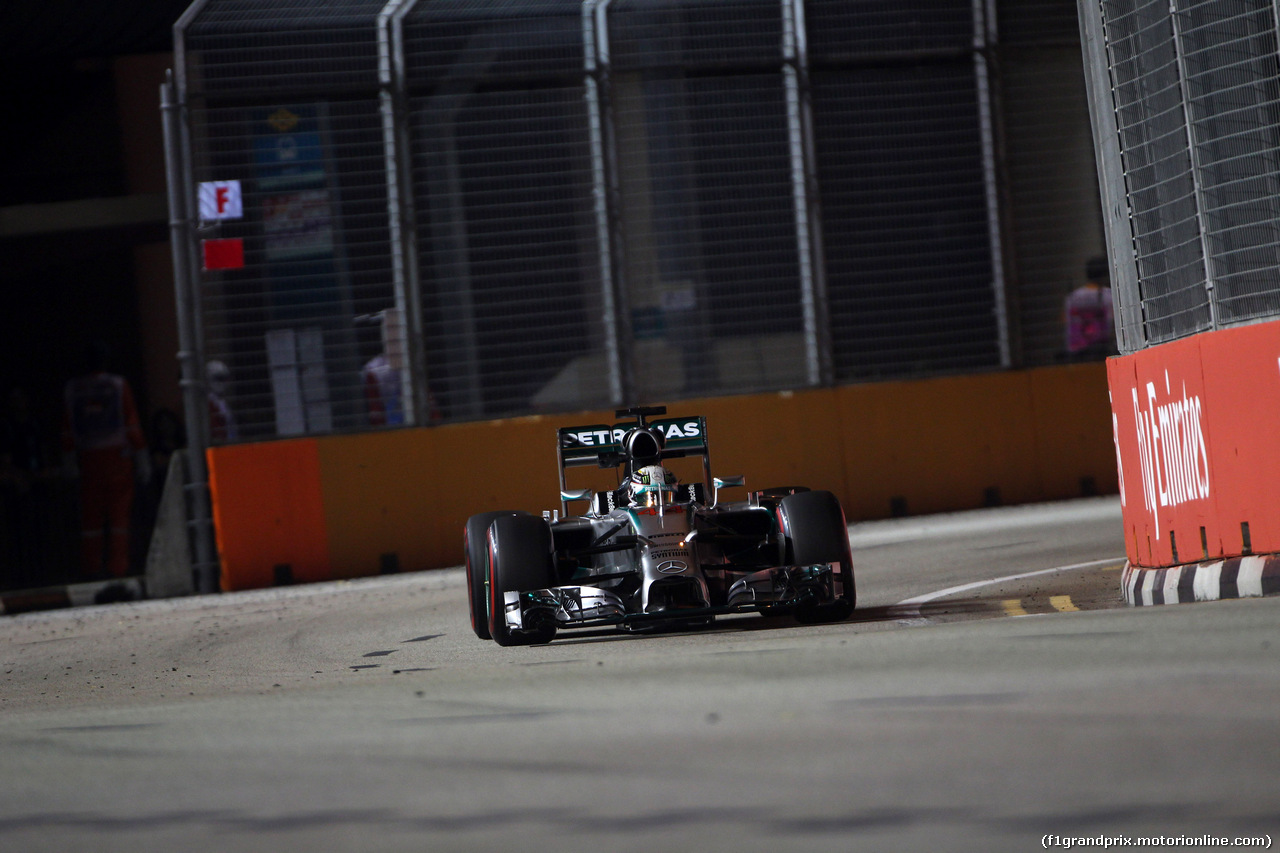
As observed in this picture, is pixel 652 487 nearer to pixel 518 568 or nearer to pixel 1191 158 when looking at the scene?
pixel 518 568

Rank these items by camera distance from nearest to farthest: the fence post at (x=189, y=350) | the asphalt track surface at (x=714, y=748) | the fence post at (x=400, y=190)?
the asphalt track surface at (x=714, y=748) < the fence post at (x=189, y=350) < the fence post at (x=400, y=190)

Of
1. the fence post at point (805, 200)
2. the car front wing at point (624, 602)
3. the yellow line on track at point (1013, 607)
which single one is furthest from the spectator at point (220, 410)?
the yellow line on track at point (1013, 607)

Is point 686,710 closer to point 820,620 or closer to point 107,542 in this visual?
point 820,620

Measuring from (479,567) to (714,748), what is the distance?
148 inches

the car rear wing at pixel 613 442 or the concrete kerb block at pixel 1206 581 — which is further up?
the car rear wing at pixel 613 442

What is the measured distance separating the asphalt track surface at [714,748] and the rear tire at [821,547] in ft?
2.49

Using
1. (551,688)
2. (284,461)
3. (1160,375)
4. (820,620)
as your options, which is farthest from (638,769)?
(284,461)

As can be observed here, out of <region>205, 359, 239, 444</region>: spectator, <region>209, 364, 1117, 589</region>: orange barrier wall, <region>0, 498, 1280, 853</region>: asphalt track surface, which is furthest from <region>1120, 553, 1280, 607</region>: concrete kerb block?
<region>205, 359, 239, 444</region>: spectator

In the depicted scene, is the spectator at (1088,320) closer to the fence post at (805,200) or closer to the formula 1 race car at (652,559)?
the fence post at (805,200)

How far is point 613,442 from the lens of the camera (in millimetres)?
7750

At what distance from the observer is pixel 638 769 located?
351 centimetres

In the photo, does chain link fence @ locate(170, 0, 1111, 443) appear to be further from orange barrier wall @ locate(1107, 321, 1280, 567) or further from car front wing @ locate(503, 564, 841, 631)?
orange barrier wall @ locate(1107, 321, 1280, 567)

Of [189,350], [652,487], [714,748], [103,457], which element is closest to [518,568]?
[652,487]

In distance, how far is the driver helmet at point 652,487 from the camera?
23.4 ft
